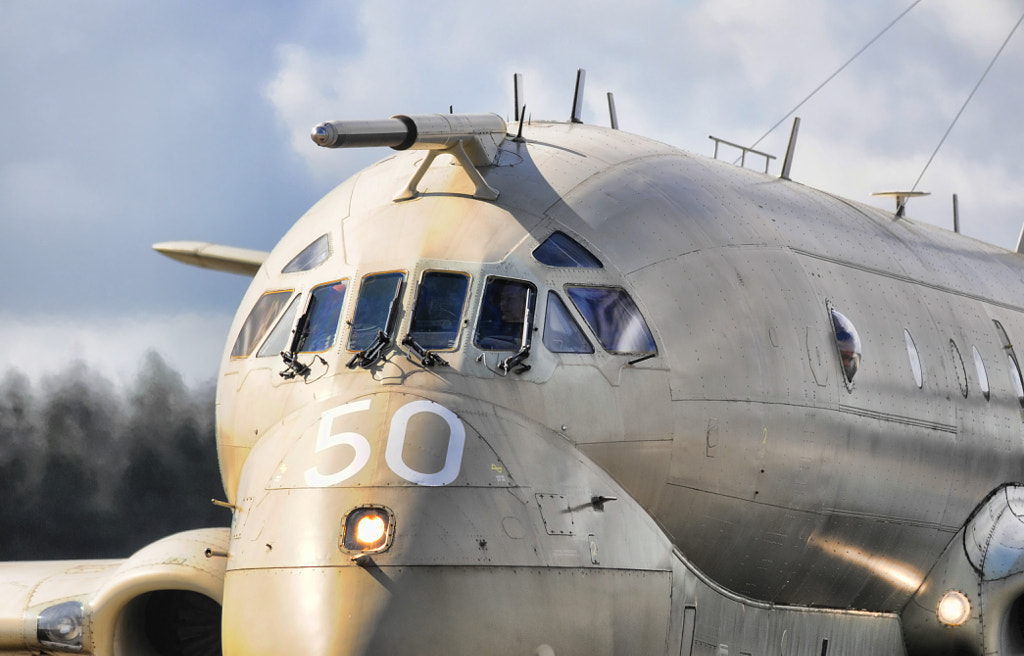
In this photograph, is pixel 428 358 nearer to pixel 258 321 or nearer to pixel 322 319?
pixel 322 319

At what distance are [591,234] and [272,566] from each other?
347cm

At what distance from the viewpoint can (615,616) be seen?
895 centimetres

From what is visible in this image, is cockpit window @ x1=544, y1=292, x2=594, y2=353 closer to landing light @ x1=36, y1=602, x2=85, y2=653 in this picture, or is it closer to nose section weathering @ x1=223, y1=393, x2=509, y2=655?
nose section weathering @ x1=223, y1=393, x2=509, y2=655

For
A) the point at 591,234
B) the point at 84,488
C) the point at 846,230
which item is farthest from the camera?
the point at 84,488

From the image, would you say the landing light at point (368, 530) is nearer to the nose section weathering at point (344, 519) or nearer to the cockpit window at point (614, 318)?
the nose section weathering at point (344, 519)

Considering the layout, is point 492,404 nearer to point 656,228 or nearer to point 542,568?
point 542,568

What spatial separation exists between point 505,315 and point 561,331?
0.41 meters

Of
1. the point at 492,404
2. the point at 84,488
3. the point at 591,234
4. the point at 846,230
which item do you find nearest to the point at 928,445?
the point at 846,230

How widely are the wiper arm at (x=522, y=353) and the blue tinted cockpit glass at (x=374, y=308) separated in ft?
2.72

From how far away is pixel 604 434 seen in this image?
376 inches

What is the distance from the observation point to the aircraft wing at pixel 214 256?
1546 centimetres

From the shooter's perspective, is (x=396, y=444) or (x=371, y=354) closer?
(x=396, y=444)

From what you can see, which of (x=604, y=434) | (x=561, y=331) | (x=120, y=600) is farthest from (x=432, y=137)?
(x=120, y=600)

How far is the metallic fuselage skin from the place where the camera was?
8.38 m
